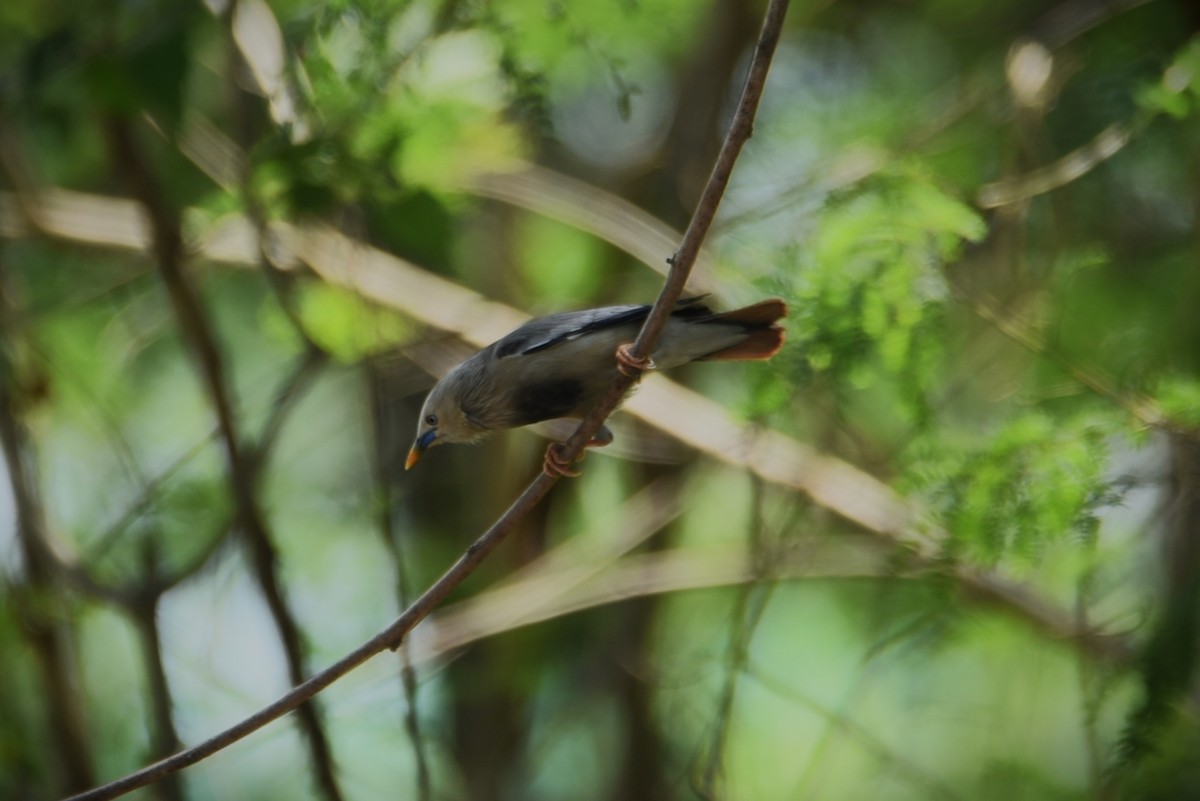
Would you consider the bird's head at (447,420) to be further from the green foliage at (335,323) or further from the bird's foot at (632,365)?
the bird's foot at (632,365)

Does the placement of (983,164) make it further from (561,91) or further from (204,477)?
(204,477)

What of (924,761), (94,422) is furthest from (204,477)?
(924,761)

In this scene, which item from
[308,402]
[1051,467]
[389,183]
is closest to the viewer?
[1051,467]

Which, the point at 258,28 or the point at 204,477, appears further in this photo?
the point at 204,477

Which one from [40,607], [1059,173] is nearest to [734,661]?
[1059,173]

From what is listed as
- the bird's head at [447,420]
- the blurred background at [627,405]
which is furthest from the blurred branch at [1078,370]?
the bird's head at [447,420]

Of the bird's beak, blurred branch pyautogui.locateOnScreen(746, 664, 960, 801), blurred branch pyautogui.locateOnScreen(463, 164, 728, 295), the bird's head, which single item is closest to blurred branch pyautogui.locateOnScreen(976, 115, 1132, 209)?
blurred branch pyautogui.locateOnScreen(463, 164, 728, 295)
